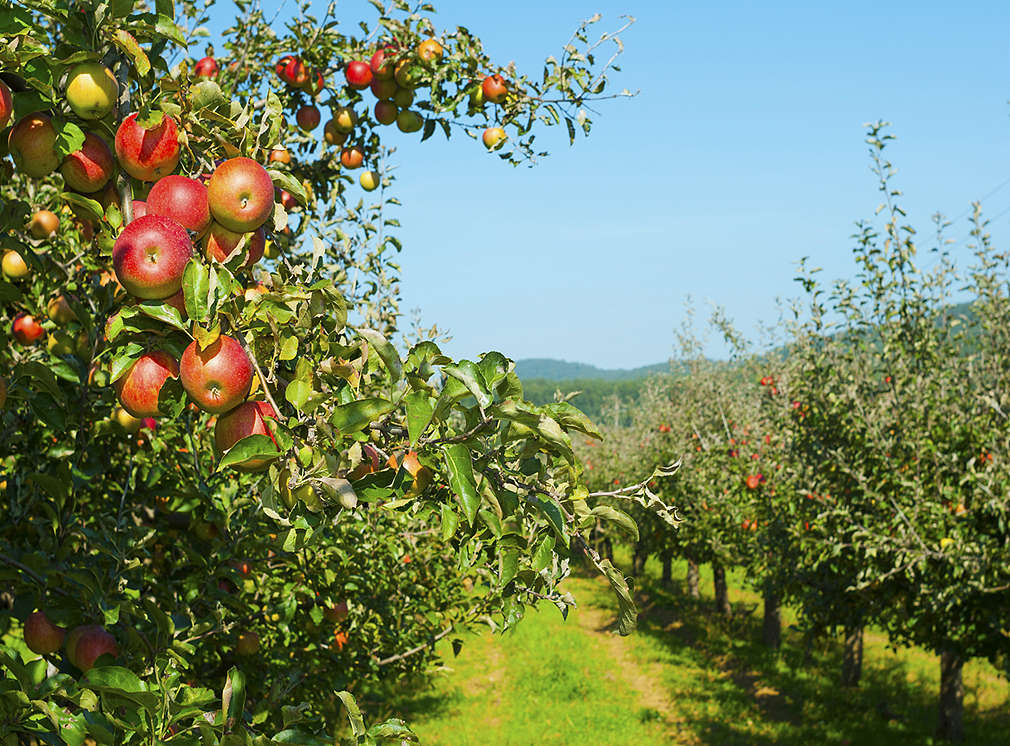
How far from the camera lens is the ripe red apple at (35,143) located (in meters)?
1.39

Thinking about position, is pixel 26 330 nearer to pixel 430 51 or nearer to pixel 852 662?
pixel 430 51

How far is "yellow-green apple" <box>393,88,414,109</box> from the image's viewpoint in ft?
11.6

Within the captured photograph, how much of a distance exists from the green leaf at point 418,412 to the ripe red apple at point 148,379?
20.7 inches

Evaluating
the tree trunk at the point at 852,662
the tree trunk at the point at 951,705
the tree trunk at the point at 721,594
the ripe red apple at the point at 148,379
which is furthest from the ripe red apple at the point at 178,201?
the tree trunk at the point at 721,594

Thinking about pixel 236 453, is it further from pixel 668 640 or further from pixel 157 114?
pixel 668 640

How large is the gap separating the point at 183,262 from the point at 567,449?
760mm

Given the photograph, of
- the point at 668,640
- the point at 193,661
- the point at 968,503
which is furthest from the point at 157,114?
the point at 668,640

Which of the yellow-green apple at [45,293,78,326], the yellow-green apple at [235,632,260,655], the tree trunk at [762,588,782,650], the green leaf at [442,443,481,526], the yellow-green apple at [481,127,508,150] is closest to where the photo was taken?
the green leaf at [442,443,481,526]

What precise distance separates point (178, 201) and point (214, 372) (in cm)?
35

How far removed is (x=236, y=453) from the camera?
121 centimetres

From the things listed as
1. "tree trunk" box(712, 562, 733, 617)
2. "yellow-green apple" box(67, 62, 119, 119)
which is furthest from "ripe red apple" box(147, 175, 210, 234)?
"tree trunk" box(712, 562, 733, 617)

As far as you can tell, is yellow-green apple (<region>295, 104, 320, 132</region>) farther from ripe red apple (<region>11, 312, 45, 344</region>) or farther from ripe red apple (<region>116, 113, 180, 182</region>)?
ripe red apple (<region>116, 113, 180, 182</region>)

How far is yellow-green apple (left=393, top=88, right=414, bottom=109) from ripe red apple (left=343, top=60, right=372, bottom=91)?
0.15 meters

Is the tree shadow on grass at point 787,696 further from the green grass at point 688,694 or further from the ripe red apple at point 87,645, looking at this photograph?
the ripe red apple at point 87,645
